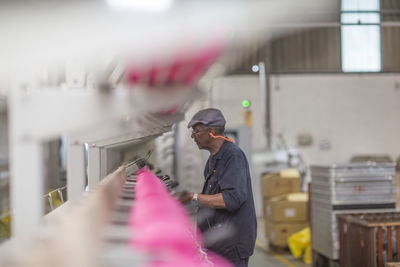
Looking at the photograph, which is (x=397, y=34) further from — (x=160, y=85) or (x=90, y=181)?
(x=160, y=85)

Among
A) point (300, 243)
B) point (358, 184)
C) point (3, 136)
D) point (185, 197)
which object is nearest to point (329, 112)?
point (300, 243)

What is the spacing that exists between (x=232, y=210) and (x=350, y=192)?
12.3ft

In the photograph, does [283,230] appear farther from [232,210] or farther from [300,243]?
[232,210]

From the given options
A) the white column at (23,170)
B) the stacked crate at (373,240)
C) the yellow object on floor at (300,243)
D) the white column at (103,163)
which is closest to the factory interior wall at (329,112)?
the yellow object on floor at (300,243)

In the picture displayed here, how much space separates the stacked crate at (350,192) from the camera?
22.5 feet

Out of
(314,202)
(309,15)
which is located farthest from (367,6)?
(314,202)

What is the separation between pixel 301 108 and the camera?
16609 millimetres

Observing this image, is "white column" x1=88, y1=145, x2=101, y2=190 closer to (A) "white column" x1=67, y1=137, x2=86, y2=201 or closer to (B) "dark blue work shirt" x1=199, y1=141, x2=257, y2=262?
(A) "white column" x1=67, y1=137, x2=86, y2=201

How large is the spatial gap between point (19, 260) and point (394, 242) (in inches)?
204

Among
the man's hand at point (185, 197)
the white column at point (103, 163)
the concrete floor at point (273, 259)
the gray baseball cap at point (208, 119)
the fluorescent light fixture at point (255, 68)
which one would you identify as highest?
the fluorescent light fixture at point (255, 68)

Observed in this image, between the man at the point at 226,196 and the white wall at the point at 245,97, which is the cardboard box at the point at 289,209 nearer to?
the man at the point at 226,196

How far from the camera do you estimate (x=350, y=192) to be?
691 cm

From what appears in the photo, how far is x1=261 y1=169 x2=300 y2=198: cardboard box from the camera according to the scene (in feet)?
31.6

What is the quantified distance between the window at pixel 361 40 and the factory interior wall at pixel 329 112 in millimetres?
378
